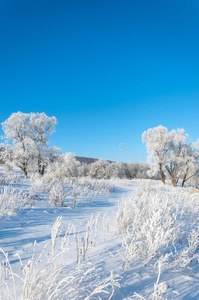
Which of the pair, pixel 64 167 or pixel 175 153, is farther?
pixel 175 153

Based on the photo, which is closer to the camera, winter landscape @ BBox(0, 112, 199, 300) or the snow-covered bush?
winter landscape @ BBox(0, 112, 199, 300)

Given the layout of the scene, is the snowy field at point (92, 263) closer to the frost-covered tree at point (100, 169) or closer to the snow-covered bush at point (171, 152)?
the snow-covered bush at point (171, 152)

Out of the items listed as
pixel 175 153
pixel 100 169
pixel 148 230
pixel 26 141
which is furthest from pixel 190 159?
pixel 148 230

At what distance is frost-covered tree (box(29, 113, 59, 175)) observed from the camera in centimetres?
2438

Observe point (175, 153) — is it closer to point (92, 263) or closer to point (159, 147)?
point (159, 147)

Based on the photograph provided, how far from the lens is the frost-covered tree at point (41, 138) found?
24.4m

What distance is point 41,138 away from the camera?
81.8 ft

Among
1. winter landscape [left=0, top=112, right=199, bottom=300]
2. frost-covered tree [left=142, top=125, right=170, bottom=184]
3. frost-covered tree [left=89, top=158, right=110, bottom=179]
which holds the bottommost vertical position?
winter landscape [left=0, top=112, right=199, bottom=300]

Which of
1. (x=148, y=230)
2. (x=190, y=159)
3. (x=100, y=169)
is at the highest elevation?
(x=190, y=159)

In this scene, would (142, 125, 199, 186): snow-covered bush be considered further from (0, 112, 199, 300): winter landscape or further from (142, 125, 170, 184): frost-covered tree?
(0, 112, 199, 300): winter landscape

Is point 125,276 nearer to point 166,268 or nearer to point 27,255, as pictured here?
point 166,268

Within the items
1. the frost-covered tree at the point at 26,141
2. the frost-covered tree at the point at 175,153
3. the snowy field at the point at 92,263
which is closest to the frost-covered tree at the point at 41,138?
the frost-covered tree at the point at 26,141

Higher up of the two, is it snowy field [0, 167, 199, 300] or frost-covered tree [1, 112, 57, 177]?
frost-covered tree [1, 112, 57, 177]

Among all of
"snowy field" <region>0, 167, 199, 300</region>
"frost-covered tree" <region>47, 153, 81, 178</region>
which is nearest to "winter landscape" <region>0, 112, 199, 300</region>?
"snowy field" <region>0, 167, 199, 300</region>
